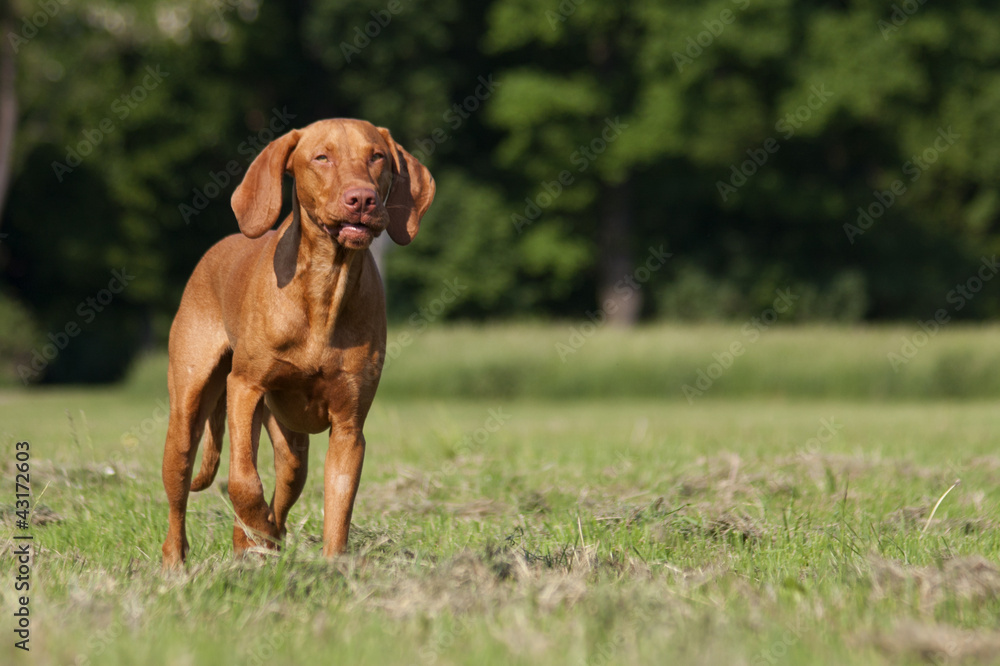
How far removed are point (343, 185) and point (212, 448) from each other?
5.29 ft

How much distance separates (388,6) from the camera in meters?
24.8

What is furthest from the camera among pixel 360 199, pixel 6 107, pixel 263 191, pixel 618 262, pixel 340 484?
pixel 618 262

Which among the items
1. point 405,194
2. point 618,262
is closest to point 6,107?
point 618,262

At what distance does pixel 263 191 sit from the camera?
4156mm

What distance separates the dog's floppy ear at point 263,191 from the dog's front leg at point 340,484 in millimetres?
827

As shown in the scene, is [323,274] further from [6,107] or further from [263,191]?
[6,107]

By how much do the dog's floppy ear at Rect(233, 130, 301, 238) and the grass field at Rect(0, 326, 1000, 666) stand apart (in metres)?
1.22

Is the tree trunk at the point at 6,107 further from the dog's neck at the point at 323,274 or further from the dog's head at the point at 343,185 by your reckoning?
the dog's neck at the point at 323,274

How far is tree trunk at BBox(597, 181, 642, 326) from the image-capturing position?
2708 cm

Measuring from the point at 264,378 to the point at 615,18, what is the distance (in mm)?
23936

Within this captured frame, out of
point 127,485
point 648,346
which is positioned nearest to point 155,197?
point 648,346

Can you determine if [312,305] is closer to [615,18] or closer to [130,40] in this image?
[130,40]

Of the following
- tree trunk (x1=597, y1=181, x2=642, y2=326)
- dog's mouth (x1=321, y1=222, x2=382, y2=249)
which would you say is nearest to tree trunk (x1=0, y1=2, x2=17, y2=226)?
tree trunk (x1=597, y1=181, x2=642, y2=326)

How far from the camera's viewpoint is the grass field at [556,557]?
2771 mm
